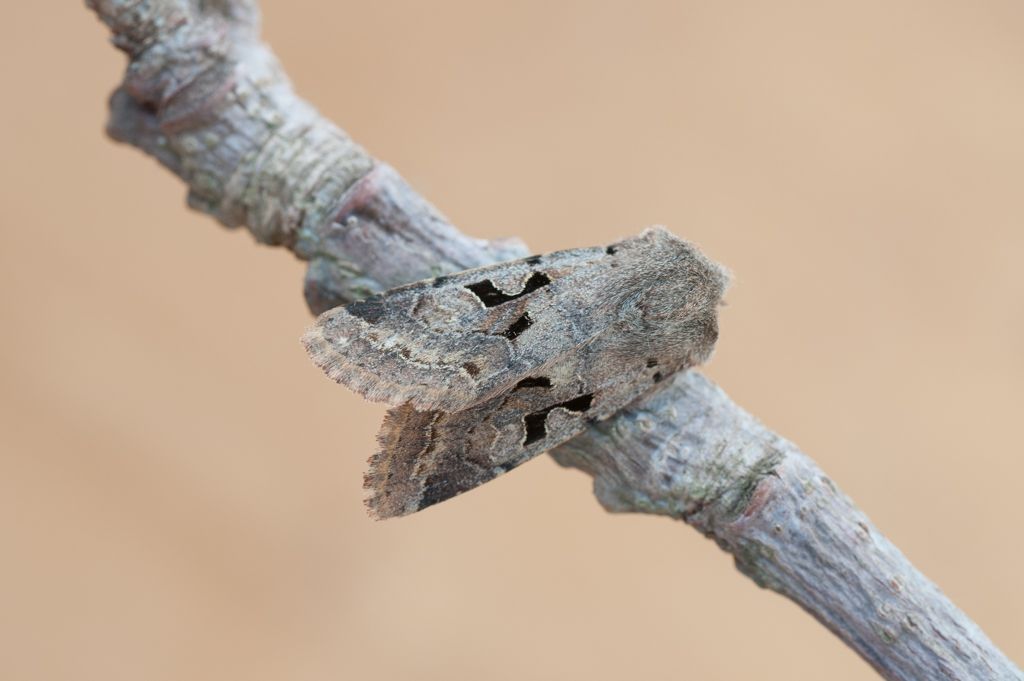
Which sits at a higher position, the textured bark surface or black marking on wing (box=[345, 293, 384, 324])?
the textured bark surface

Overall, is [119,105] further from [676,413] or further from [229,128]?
[676,413]

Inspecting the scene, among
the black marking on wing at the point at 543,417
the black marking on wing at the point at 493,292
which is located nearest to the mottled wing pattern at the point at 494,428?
the black marking on wing at the point at 543,417

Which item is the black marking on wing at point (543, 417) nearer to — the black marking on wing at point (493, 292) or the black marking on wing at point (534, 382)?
the black marking on wing at point (534, 382)

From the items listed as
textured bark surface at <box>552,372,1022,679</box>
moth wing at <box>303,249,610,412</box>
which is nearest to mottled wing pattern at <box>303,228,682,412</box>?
moth wing at <box>303,249,610,412</box>

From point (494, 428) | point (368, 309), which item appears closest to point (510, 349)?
point (494, 428)

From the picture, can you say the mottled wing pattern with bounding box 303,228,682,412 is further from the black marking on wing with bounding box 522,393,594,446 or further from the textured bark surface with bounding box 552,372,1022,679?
the textured bark surface with bounding box 552,372,1022,679

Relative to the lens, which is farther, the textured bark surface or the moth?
the moth

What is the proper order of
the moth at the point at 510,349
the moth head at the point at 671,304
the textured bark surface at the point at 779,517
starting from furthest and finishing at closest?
the moth head at the point at 671,304
the moth at the point at 510,349
the textured bark surface at the point at 779,517

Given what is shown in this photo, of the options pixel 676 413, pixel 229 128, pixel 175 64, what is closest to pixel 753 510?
pixel 676 413
